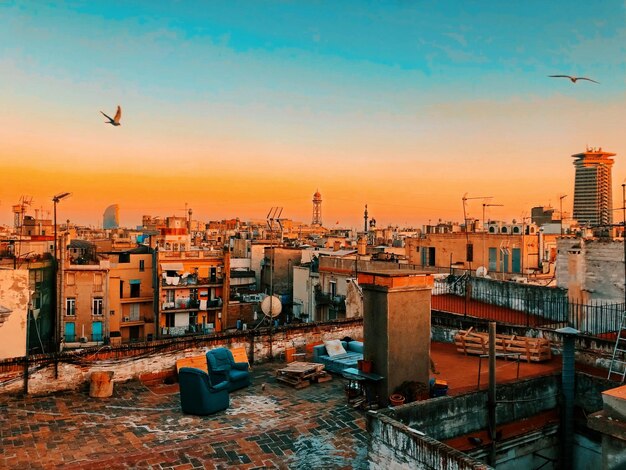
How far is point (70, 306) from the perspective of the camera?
34281 mm

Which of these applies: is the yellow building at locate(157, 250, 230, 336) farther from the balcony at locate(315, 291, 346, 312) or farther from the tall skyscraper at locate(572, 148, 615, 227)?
the tall skyscraper at locate(572, 148, 615, 227)

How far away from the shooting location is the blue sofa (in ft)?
34.2

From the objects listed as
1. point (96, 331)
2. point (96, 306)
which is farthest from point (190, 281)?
point (96, 331)

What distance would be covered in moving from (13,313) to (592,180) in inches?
7197

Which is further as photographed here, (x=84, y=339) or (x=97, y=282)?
(x=97, y=282)

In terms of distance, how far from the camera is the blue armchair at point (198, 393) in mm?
8109

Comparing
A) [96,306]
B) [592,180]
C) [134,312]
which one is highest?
[592,180]

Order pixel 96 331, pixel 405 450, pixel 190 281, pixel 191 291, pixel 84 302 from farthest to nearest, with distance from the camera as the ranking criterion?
pixel 191 291 < pixel 190 281 < pixel 96 331 < pixel 84 302 < pixel 405 450

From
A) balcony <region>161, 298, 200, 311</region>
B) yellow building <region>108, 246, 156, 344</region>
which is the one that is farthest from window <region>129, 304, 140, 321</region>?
balcony <region>161, 298, 200, 311</region>

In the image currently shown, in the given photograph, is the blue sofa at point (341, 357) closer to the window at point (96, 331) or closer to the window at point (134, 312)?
the window at point (96, 331)

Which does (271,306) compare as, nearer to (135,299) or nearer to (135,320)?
(135,299)

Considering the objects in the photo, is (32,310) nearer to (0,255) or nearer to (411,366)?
(0,255)

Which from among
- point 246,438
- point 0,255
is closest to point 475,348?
point 246,438

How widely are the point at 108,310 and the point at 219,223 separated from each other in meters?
81.8
